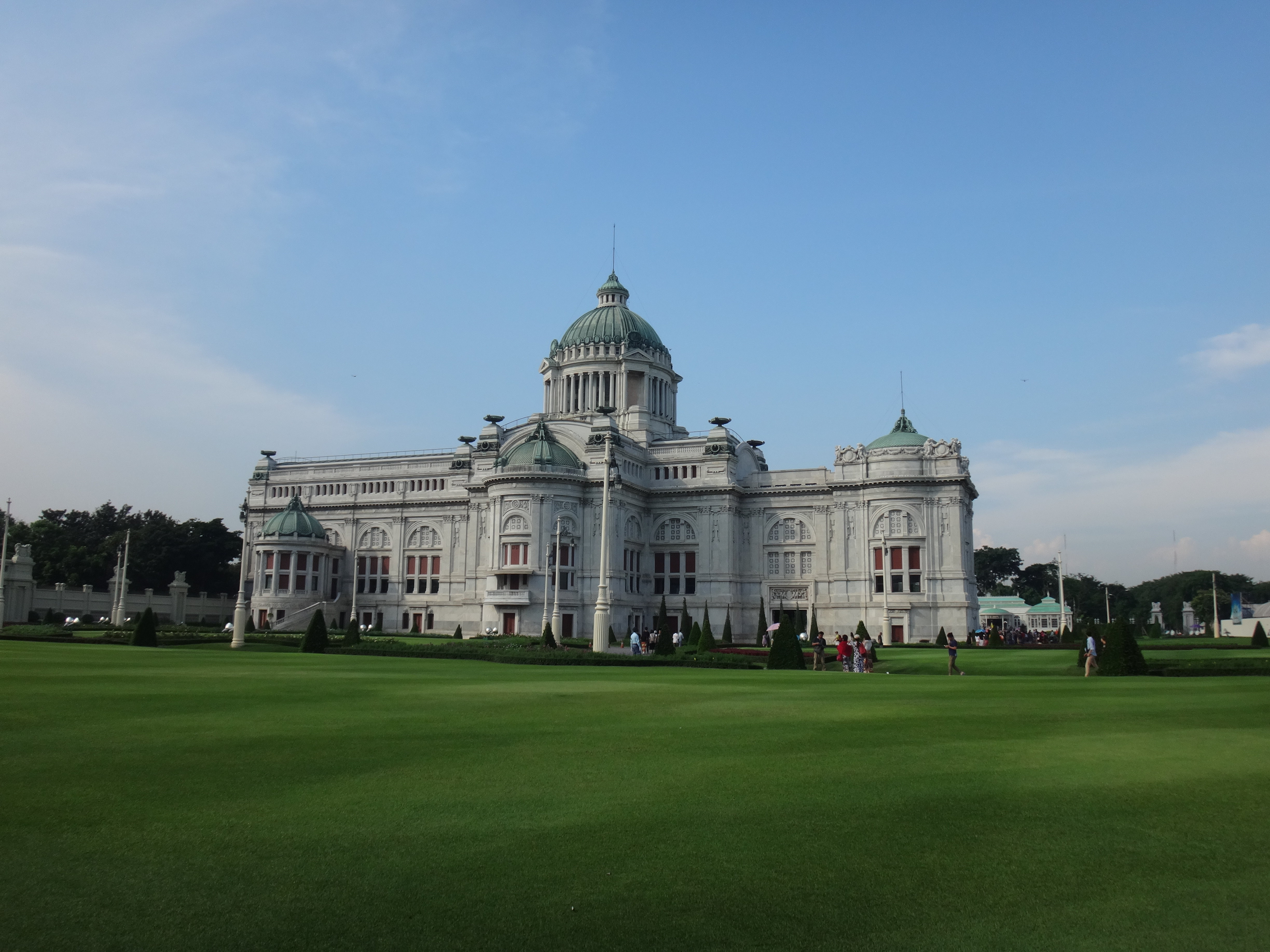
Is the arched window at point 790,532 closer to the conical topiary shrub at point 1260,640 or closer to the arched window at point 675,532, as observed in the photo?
the arched window at point 675,532

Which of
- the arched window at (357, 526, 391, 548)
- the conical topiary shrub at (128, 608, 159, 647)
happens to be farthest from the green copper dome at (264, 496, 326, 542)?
the conical topiary shrub at (128, 608, 159, 647)

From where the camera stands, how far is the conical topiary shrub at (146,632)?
5025cm

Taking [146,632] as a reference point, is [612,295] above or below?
above

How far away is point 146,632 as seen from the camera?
166 ft

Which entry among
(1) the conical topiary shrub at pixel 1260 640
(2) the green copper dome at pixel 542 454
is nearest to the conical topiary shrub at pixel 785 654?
(1) the conical topiary shrub at pixel 1260 640

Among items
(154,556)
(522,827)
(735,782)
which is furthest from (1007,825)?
(154,556)

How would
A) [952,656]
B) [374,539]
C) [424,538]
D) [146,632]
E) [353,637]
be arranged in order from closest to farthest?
1. [952,656]
2. [146,632]
3. [353,637]
4. [424,538]
5. [374,539]

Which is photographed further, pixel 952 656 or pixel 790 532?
pixel 790 532

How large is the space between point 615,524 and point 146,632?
148ft

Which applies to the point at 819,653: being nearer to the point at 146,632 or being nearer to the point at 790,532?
the point at 146,632

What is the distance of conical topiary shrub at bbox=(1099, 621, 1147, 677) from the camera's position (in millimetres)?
36125

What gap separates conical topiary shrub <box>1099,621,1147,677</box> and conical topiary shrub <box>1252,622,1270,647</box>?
35101mm

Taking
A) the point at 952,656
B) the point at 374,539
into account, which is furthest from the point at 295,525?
the point at 952,656

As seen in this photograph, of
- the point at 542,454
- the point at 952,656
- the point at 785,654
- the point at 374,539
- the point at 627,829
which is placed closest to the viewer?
the point at 627,829
